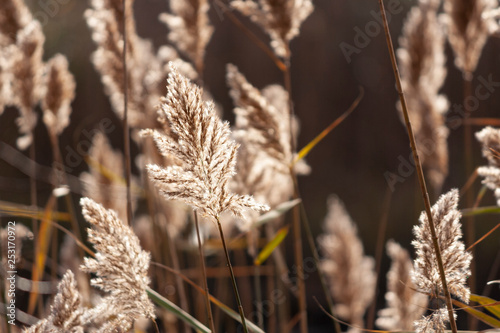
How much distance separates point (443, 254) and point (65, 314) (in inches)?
23.4

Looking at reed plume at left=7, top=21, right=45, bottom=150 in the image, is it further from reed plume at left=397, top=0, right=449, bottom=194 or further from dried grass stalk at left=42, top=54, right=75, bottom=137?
reed plume at left=397, top=0, right=449, bottom=194

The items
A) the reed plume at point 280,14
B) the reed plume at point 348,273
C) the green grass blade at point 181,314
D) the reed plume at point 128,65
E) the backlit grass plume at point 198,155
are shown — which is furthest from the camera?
the reed plume at point 348,273

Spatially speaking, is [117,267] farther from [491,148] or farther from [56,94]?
[56,94]

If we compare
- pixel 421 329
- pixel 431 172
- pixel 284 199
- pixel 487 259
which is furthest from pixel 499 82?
pixel 421 329

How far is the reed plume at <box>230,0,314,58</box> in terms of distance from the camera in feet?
4.99

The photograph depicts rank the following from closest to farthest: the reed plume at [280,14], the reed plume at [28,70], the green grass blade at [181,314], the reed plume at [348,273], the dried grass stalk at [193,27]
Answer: the green grass blade at [181,314]
the reed plume at [280,14]
the reed plume at [28,70]
the dried grass stalk at [193,27]
the reed plume at [348,273]

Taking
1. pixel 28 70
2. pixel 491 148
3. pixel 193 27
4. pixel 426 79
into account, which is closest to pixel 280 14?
pixel 193 27

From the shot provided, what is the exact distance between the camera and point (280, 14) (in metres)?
1.53

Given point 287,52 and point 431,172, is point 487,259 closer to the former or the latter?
point 431,172

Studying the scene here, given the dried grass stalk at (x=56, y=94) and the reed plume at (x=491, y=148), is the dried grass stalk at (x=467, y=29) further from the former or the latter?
the dried grass stalk at (x=56, y=94)

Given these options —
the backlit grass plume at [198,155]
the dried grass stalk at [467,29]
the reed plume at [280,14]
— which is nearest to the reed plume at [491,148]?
the backlit grass plume at [198,155]

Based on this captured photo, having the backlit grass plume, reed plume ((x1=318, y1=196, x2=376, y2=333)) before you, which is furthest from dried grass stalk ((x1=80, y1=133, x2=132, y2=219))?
the backlit grass plume

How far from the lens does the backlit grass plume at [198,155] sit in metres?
0.77

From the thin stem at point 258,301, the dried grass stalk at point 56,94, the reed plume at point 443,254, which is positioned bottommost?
the thin stem at point 258,301
